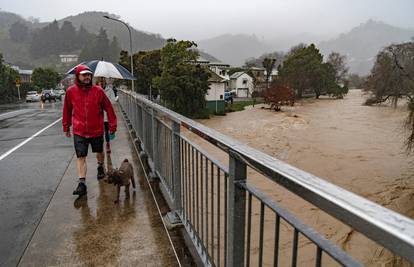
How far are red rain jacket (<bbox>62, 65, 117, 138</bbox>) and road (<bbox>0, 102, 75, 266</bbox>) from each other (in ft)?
3.35

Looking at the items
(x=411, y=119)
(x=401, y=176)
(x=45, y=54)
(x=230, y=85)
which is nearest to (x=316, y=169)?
(x=401, y=176)

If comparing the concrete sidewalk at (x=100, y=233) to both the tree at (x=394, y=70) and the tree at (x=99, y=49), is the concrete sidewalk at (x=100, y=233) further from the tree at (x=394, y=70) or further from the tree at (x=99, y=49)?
the tree at (x=99, y=49)

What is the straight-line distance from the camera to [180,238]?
3352 millimetres

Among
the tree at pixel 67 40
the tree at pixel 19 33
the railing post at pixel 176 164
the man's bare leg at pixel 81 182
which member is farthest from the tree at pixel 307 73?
the tree at pixel 19 33

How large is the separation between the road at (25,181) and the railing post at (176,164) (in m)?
1.50

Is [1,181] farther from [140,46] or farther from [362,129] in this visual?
[140,46]

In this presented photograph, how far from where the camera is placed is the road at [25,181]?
3431mm

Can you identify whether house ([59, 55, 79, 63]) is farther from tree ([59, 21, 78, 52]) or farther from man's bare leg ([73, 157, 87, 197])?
man's bare leg ([73, 157, 87, 197])

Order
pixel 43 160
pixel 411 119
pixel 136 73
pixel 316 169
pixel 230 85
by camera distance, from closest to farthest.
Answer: pixel 43 160
pixel 411 119
pixel 316 169
pixel 136 73
pixel 230 85

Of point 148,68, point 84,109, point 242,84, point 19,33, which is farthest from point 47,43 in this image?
point 84,109

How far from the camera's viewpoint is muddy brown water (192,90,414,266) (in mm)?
8384

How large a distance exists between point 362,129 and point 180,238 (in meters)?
32.7

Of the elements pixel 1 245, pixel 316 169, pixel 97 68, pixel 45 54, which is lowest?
pixel 316 169

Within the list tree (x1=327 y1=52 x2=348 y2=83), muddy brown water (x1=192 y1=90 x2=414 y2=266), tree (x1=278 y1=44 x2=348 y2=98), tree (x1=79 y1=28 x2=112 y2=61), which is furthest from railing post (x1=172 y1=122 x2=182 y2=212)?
tree (x1=79 y1=28 x2=112 y2=61)
